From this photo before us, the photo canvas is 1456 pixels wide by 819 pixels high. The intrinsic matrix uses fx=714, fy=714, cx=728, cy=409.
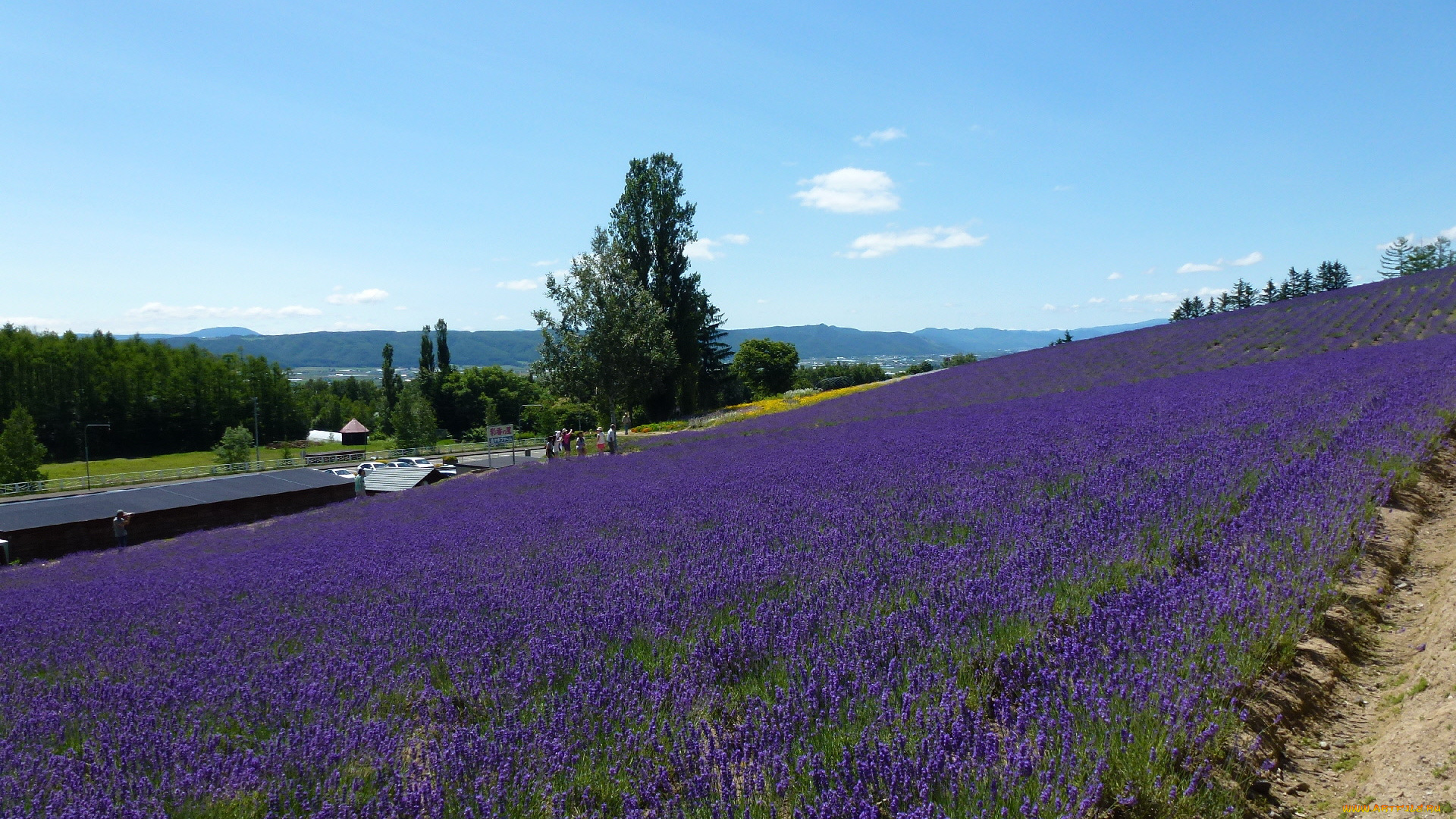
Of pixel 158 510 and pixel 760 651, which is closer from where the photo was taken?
pixel 760 651

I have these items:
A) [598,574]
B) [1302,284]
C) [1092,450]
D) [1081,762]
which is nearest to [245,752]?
[598,574]

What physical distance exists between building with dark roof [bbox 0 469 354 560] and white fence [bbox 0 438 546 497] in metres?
10.1

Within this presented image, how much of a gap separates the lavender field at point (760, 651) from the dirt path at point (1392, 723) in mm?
360

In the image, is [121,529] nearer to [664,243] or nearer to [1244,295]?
[664,243]

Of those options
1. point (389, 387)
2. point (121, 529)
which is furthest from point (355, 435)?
point (121, 529)

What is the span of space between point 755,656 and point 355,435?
86345 mm

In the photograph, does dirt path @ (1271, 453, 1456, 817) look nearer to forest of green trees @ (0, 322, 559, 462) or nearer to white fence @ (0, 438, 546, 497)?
white fence @ (0, 438, 546, 497)

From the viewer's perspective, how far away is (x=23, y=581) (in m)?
10.8

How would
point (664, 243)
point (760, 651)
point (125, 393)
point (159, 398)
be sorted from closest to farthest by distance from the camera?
1. point (760, 651)
2. point (664, 243)
3. point (125, 393)
4. point (159, 398)

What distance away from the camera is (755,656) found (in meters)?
3.23

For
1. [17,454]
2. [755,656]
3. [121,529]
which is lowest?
[121,529]

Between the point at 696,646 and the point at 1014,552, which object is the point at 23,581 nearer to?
the point at 696,646

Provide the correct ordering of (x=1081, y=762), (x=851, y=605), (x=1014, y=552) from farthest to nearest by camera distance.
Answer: (x=1014, y=552)
(x=851, y=605)
(x=1081, y=762)

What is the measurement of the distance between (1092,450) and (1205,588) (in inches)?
177
